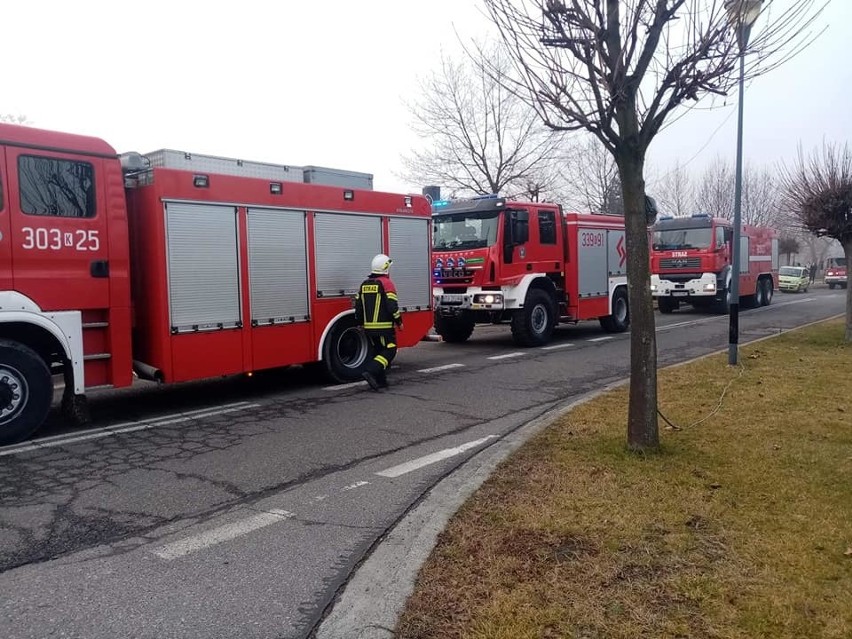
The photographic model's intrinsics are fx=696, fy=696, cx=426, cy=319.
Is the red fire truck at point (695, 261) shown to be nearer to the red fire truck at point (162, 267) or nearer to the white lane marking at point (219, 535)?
the red fire truck at point (162, 267)

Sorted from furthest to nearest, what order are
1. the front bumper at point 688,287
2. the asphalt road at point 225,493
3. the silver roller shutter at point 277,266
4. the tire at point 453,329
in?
the front bumper at point 688,287 < the tire at point 453,329 < the silver roller shutter at point 277,266 < the asphalt road at point 225,493

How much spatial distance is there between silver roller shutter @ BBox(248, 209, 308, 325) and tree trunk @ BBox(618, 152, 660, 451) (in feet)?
15.2

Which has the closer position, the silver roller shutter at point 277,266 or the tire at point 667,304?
the silver roller shutter at point 277,266

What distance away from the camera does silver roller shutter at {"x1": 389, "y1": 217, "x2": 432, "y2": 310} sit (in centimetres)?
1046

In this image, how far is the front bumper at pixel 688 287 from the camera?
21.4 meters

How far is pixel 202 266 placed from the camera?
7.86 metres

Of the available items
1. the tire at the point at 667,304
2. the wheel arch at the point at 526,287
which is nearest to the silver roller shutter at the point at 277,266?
the wheel arch at the point at 526,287

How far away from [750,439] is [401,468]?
9.78 ft

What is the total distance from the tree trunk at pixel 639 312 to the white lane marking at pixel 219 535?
9.29 feet

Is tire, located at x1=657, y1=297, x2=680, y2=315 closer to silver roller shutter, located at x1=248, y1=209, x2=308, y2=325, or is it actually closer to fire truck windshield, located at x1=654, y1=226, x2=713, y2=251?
fire truck windshield, located at x1=654, y1=226, x2=713, y2=251

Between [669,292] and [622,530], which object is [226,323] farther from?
[669,292]

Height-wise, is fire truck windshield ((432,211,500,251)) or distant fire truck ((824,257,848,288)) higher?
fire truck windshield ((432,211,500,251))

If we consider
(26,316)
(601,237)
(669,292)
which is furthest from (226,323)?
(669,292)

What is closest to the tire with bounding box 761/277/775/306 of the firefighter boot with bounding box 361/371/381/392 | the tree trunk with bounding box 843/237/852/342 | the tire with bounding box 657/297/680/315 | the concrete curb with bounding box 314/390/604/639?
the tire with bounding box 657/297/680/315
